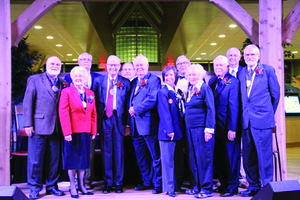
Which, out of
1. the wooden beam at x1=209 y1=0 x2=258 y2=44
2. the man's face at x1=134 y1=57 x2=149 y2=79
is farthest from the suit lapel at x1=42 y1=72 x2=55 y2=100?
the wooden beam at x1=209 y1=0 x2=258 y2=44

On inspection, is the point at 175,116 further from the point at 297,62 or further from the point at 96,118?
the point at 297,62

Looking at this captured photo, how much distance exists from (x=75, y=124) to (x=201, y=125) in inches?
54.4

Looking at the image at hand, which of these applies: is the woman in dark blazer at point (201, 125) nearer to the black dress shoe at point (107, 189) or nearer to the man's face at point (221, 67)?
the man's face at point (221, 67)

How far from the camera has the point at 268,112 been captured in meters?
4.01

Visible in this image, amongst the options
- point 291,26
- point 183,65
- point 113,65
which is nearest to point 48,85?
point 113,65

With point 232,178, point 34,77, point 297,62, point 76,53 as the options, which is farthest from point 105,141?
point 297,62

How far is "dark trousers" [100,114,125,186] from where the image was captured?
179 inches

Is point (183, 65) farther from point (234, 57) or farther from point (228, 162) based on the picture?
point (228, 162)

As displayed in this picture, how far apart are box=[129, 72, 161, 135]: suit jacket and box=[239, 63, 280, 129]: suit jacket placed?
1046 millimetres

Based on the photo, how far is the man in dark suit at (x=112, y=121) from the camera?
14.9ft

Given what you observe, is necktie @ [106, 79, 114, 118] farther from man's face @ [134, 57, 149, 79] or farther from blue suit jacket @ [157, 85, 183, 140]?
blue suit jacket @ [157, 85, 183, 140]

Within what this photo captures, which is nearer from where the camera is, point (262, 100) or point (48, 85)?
point (262, 100)

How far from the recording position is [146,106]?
4406 millimetres

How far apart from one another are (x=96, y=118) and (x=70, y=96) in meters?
0.43
